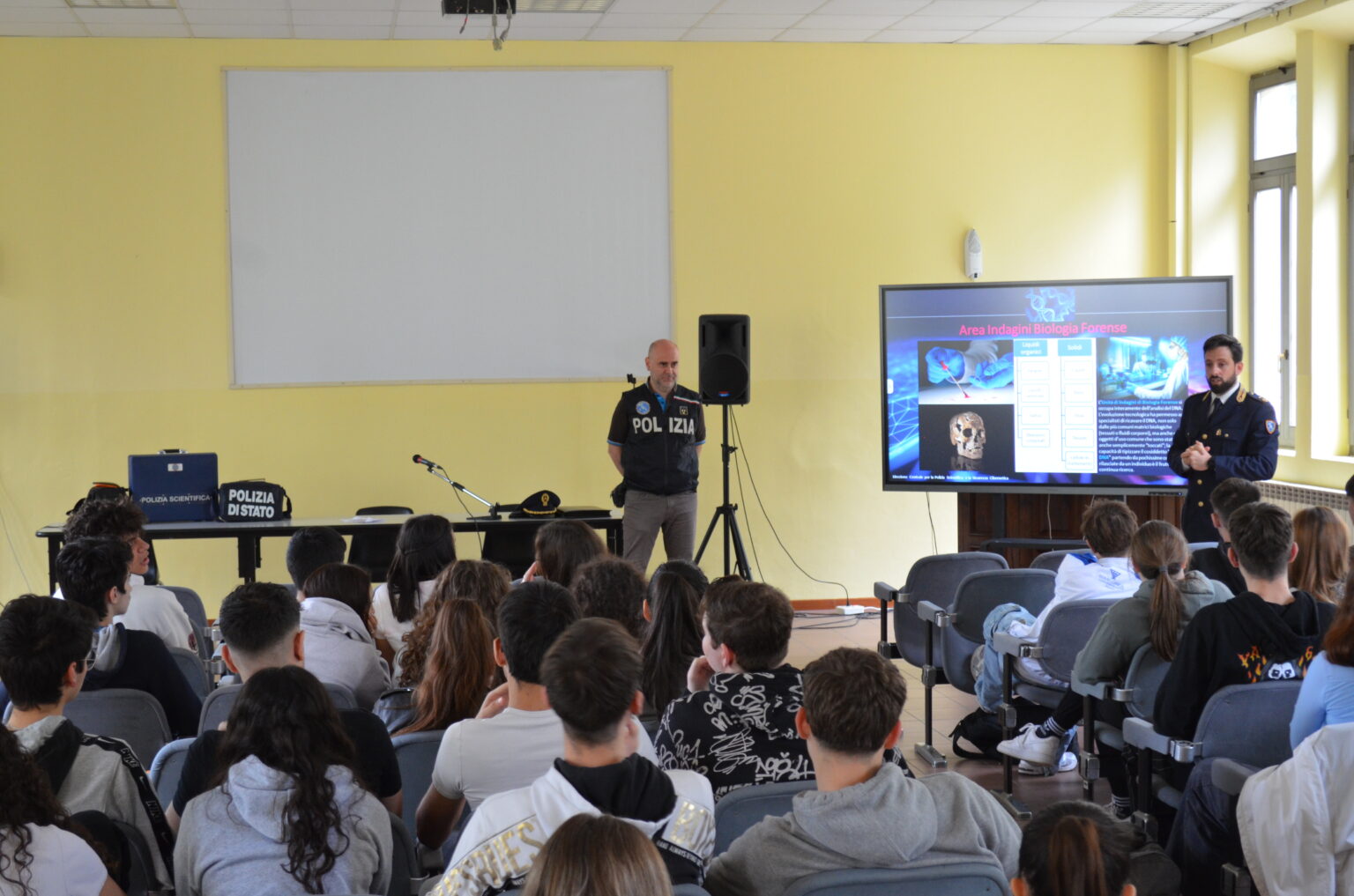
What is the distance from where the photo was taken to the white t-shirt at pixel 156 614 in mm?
3951

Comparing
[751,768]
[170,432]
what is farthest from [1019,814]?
[170,432]

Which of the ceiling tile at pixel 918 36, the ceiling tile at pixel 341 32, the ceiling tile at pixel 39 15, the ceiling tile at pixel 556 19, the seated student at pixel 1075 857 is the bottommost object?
the seated student at pixel 1075 857

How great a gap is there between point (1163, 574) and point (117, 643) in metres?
2.79

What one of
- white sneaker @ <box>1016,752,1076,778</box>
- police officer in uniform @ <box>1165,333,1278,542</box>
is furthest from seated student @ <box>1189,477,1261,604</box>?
police officer in uniform @ <box>1165,333,1278,542</box>

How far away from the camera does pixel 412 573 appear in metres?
4.18

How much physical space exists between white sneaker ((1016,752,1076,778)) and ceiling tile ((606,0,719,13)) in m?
4.26

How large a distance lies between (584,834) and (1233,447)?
5014 mm

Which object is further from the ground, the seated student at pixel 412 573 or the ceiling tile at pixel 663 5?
the ceiling tile at pixel 663 5

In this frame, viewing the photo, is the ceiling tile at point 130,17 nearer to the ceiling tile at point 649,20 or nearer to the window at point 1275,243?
the ceiling tile at point 649,20

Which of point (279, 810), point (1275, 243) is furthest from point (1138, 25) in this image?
point (279, 810)

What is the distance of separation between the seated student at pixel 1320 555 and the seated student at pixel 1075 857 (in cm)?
212

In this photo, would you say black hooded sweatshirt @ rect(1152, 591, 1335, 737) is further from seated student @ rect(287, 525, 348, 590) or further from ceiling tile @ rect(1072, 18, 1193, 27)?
ceiling tile @ rect(1072, 18, 1193, 27)

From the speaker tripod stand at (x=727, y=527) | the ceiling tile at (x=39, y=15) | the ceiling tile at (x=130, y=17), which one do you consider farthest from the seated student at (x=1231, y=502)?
the ceiling tile at (x=39, y=15)

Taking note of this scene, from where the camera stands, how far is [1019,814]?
158 inches
